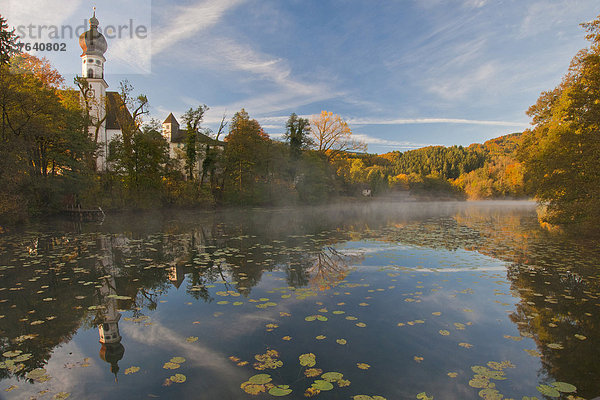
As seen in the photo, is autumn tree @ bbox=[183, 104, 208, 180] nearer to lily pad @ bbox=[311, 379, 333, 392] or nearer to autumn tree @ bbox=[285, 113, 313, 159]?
autumn tree @ bbox=[285, 113, 313, 159]

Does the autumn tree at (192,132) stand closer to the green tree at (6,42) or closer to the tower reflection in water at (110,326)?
the green tree at (6,42)

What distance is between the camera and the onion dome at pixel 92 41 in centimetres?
4359

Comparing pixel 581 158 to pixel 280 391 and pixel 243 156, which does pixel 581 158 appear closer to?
pixel 280 391

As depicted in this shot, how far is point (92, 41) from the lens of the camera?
43.8m

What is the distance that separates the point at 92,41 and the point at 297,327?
55.4 meters

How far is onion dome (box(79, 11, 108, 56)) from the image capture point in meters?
43.6

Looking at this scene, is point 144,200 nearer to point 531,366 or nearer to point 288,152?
point 288,152

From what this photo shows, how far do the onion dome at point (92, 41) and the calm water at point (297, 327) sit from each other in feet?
152

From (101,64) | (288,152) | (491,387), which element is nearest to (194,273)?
(491,387)

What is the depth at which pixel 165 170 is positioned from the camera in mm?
34562

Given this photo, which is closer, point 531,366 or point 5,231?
point 531,366

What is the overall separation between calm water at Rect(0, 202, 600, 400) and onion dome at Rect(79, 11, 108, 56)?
46.4 meters

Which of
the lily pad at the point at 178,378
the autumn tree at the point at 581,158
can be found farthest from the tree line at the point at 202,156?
the lily pad at the point at 178,378

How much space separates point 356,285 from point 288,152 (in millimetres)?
39347
